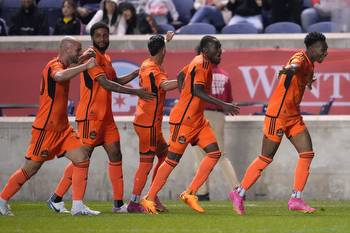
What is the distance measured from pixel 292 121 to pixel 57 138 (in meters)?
2.80

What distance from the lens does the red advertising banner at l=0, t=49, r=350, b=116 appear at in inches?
766

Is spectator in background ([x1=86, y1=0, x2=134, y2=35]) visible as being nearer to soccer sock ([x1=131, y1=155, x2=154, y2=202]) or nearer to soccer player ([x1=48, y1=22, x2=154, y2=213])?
soccer sock ([x1=131, y1=155, x2=154, y2=202])

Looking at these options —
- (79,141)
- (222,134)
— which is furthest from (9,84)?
(79,141)

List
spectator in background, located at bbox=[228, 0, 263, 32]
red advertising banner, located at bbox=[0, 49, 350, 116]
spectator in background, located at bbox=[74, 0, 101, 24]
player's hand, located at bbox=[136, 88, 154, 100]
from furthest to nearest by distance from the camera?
spectator in background, located at bbox=[74, 0, 101, 24] < spectator in background, located at bbox=[228, 0, 263, 32] < red advertising banner, located at bbox=[0, 49, 350, 116] < player's hand, located at bbox=[136, 88, 154, 100]

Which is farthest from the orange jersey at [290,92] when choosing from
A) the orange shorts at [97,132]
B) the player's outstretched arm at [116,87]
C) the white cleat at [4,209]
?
the white cleat at [4,209]

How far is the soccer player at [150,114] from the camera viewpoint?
1608 centimetres

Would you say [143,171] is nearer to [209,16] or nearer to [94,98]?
[94,98]

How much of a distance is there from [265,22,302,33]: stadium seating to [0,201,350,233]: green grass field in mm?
4723

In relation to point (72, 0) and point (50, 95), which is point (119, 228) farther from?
point (72, 0)

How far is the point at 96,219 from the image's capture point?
1480 cm

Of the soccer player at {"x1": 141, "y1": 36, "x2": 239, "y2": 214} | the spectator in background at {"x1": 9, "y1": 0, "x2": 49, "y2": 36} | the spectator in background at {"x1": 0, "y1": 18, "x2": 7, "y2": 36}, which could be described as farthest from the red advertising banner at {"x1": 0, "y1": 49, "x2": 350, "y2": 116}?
the soccer player at {"x1": 141, "y1": 36, "x2": 239, "y2": 214}

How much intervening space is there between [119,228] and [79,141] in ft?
6.80

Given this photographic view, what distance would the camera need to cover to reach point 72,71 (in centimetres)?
1490

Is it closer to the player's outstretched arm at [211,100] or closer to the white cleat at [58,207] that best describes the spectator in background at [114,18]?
the white cleat at [58,207]
